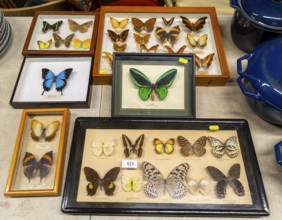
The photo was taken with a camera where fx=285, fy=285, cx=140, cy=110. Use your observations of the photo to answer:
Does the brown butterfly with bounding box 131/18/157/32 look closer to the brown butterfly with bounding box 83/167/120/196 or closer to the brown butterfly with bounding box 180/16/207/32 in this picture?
the brown butterfly with bounding box 180/16/207/32

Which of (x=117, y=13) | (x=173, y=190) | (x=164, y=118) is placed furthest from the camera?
(x=117, y=13)

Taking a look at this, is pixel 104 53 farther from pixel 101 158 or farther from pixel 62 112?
pixel 101 158

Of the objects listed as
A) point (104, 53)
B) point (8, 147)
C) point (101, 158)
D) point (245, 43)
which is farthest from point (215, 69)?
point (8, 147)

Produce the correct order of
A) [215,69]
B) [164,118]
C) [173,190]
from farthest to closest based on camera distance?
[215,69] < [164,118] < [173,190]

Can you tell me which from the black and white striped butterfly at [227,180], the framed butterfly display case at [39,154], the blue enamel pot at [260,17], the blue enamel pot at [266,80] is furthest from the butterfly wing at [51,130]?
the blue enamel pot at [260,17]

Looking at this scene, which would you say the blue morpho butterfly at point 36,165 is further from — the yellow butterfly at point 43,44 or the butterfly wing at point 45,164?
the yellow butterfly at point 43,44
